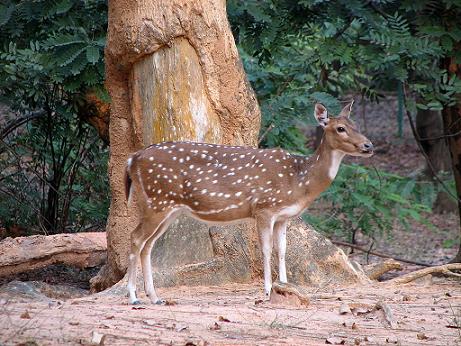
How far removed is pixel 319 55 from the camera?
13039 millimetres

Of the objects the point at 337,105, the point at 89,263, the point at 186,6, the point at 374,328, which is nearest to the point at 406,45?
the point at 337,105

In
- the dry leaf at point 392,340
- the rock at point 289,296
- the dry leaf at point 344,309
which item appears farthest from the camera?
the rock at point 289,296

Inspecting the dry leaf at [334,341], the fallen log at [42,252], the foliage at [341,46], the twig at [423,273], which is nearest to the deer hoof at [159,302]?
the dry leaf at [334,341]

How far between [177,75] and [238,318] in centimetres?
329

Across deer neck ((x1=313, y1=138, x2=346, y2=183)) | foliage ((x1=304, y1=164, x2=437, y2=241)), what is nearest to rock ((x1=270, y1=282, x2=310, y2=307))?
deer neck ((x1=313, y1=138, x2=346, y2=183))

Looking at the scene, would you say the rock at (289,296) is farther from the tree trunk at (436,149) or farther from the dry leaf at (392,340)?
the tree trunk at (436,149)

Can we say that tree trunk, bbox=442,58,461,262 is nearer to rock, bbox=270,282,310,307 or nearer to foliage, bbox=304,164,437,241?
foliage, bbox=304,164,437,241

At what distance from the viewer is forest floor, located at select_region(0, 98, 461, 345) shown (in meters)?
6.77

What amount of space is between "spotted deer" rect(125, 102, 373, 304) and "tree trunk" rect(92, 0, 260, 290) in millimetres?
905

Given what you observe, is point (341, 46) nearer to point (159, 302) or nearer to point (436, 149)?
point (159, 302)

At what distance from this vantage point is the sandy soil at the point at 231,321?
673 cm

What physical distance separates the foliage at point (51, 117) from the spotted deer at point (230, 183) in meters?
2.69

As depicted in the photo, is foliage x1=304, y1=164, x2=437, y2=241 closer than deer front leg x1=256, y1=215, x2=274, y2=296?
No

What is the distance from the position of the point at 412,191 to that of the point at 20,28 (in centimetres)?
821
